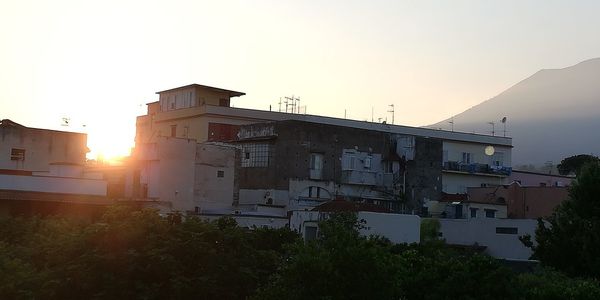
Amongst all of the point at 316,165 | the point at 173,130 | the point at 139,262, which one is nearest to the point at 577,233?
the point at 139,262

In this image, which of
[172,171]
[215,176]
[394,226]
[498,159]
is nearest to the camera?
[394,226]

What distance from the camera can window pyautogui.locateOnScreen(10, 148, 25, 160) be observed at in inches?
1847

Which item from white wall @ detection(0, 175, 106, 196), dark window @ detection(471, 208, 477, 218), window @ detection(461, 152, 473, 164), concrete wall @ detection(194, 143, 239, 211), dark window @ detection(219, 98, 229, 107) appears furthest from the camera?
window @ detection(461, 152, 473, 164)

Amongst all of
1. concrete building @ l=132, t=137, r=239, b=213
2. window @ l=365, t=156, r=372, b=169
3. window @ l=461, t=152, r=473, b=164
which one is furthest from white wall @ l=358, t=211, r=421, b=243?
window @ l=461, t=152, r=473, b=164

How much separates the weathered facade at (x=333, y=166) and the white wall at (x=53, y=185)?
14858 millimetres

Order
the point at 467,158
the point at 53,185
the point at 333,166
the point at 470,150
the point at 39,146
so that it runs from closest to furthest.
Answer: the point at 53,185, the point at 39,146, the point at 333,166, the point at 467,158, the point at 470,150

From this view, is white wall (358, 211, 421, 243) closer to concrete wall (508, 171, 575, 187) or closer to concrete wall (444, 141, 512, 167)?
concrete wall (444, 141, 512, 167)

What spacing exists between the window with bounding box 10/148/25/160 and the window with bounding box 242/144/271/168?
Result: 14.3 metres

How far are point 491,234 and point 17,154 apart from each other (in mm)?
27698

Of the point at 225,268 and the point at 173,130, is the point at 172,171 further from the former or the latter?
the point at 225,268

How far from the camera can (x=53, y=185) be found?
125 feet

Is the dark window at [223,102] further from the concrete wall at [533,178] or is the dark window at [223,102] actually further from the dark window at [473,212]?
the concrete wall at [533,178]

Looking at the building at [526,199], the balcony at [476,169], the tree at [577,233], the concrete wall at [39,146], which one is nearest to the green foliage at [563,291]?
the tree at [577,233]

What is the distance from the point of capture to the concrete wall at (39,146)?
46688mm
